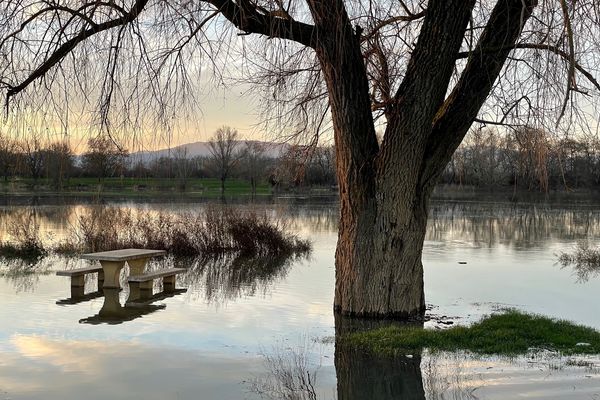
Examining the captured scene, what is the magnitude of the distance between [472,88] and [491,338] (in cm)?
324

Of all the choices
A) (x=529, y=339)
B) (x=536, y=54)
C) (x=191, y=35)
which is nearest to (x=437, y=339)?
(x=529, y=339)

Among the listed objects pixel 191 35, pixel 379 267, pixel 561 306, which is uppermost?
pixel 191 35

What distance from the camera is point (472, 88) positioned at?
8312mm

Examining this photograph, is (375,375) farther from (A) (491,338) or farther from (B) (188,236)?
(B) (188,236)

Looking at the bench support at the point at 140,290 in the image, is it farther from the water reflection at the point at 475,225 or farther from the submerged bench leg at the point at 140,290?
the water reflection at the point at 475,225

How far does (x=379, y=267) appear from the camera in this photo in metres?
8.58

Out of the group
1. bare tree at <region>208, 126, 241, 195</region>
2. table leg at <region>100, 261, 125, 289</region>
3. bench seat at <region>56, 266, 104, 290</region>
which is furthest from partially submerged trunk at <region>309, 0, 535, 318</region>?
bare tree at <region>208, 126, 241, 195</region>

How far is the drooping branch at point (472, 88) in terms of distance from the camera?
7.91 meters

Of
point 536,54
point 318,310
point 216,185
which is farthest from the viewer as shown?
point 216,185

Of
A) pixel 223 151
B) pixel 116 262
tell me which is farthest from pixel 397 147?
pixel 223 151

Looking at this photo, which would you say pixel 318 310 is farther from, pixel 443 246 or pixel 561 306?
pixel 443 246

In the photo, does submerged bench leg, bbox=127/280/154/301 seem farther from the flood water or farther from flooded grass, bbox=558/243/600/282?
flooded grass, bbox=558/243/600/282

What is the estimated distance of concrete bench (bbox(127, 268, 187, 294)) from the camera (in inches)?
415

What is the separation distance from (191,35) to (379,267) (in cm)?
398
